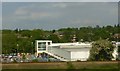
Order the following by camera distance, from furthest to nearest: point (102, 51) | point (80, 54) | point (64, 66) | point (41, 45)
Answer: point (41, 45) < point (80, 54) < point (102, 51) < point (64, 66)

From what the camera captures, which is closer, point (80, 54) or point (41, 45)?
point (80, 54)

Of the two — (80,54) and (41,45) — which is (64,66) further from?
(41,45)

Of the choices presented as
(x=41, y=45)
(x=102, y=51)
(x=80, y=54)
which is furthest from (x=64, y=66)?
(x=41, y=45)

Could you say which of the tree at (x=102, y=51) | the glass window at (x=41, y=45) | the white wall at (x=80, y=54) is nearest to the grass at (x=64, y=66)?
the tree at (x=102, y=51)

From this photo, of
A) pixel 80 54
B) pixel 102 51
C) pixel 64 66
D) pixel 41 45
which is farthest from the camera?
pixel 41 45

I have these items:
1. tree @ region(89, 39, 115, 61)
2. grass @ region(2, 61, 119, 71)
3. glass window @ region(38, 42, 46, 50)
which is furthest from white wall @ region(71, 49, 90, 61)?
glass window @ region(38, 42, 46, 50)

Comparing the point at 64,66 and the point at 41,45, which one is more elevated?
the point at 41,45

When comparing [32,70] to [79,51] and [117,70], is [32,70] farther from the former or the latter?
[79,51]

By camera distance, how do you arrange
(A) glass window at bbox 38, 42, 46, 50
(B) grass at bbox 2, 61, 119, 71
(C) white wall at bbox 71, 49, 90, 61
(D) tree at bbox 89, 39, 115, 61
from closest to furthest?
(B) grass at bbox 2, 61, 119, 71, (D) tree at bbox 89, 39, 115, 61, (C) white wall at bbox 71, 49, 90, 61, (A) glass window at bbox 38, 42, 46, 50

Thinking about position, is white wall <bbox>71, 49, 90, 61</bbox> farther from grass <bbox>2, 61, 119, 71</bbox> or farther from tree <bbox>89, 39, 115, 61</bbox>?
grass <bbox>2, 61, 119, 71</bbox>

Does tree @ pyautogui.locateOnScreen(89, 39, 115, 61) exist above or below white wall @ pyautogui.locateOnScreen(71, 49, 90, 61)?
above

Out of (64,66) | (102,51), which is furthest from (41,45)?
(64,66)

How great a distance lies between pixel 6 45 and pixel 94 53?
25.8 ft

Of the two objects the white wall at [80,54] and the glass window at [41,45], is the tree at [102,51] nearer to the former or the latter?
the white wall at [80,54]
